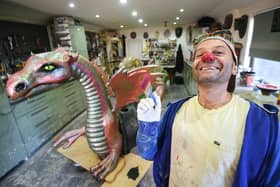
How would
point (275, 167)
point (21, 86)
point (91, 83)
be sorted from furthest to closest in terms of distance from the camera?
point (91, 83) → point (21, 86) → point (275, 167)

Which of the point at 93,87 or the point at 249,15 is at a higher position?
the point at 249,15

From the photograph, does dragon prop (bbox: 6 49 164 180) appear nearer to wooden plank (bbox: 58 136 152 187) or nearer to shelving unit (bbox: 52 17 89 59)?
wooden plank (bbox: 58 136 152 187)

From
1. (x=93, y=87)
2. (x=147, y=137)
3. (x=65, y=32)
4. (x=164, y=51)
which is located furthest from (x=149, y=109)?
(x=164, y=51)

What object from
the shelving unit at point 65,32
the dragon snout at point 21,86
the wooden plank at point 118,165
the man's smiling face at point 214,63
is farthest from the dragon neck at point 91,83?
the shelving unit at point 65,32

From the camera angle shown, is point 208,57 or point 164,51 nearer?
point 208,57

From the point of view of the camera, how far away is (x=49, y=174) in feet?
6.49

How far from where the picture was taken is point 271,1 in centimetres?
207

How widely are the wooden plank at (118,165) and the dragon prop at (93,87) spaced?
6cm

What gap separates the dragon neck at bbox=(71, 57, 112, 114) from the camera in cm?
128

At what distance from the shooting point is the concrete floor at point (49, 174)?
1835 mm

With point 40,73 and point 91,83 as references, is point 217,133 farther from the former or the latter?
point 40,73

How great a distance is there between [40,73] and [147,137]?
0.94 m

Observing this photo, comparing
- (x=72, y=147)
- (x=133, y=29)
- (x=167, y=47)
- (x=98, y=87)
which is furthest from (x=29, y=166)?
(x=133, y=29)

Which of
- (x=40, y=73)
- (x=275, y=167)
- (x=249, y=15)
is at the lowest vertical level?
(x=275, y=167)
